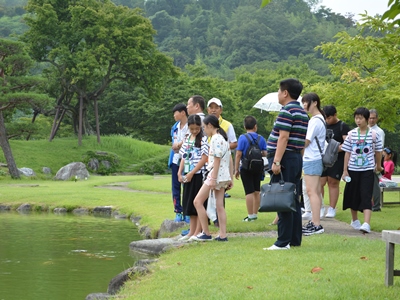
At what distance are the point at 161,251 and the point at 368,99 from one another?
11127mm

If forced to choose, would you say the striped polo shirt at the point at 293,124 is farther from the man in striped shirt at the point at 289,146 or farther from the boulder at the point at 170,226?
the boulder at the point at 170,226

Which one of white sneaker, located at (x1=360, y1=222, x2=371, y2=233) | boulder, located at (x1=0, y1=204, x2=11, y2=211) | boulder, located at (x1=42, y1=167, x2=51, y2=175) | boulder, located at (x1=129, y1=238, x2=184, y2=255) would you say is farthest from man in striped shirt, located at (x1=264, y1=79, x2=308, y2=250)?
boulder, located at (x1=42, y1=167, x2=51, y2=175)

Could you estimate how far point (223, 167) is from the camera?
26.9 feet

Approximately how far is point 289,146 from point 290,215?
→ 0.77 meters

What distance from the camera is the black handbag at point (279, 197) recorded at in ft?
22.6

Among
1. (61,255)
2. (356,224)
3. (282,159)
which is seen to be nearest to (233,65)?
(61,255)

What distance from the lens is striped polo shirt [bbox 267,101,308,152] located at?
7207 mm

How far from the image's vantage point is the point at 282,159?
7352 millimetres

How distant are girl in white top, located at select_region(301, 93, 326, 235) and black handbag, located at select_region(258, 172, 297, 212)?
1617 millimetres

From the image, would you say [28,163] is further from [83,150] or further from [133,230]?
[133,230]

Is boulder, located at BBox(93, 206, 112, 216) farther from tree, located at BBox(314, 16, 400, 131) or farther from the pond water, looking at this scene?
tree, located at BBox(314, 16, 400, 131)

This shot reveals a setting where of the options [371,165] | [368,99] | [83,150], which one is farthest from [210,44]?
[371,165]

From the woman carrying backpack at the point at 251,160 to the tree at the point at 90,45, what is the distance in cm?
2810

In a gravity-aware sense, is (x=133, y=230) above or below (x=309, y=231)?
below
